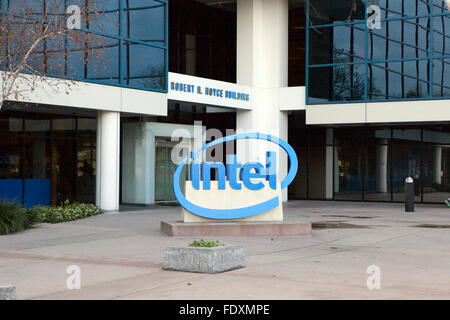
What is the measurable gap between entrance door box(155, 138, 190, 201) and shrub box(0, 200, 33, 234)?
437 inches

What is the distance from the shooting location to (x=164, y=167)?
3023 cm

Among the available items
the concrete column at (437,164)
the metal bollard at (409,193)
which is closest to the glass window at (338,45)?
the concrete column at (437,164)

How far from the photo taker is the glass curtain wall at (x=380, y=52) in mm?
27844

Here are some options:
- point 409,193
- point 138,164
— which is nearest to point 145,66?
point 138,164

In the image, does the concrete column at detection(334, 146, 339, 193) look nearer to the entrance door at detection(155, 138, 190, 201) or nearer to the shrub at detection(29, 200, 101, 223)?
the entrance door at detection(155, 138, 190, 201)

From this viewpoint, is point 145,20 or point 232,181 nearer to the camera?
point 232,181

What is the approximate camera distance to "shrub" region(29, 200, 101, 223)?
67.1 ft

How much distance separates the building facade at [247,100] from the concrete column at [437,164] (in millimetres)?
66

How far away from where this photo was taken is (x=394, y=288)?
9242 millimetres

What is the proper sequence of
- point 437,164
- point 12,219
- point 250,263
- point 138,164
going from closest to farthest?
point 250,263 → point 12,219 → point 138,164 → point 437,164

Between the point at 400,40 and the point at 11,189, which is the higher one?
the point at 400,40

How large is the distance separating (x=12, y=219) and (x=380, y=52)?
704 inches

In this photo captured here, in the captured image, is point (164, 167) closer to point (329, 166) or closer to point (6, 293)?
point (329, 166)

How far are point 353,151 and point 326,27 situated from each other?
266 inches
